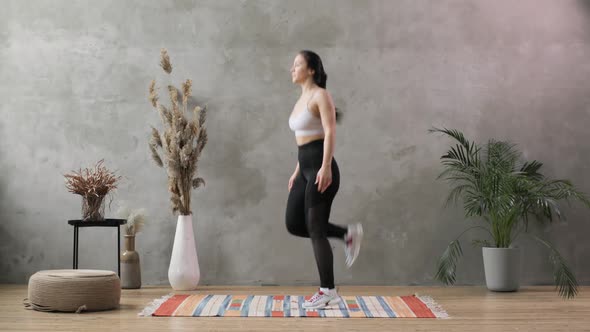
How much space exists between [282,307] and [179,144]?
67.1 inches

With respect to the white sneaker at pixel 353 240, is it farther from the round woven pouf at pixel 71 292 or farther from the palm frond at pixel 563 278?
the palm frond at pixel 563 278

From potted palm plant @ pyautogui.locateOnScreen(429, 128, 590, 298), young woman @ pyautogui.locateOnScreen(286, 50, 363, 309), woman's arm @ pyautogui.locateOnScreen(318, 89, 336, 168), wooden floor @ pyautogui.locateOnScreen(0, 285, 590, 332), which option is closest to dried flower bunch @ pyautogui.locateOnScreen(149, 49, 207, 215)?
wooden floor @ pyautogui.locateOnScreen(0, 285, 590, 332)

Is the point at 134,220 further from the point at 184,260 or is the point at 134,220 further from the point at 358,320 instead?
the point at 358,320

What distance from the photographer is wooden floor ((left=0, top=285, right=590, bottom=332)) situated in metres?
3.92

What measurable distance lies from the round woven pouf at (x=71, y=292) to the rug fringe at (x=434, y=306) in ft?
6.45

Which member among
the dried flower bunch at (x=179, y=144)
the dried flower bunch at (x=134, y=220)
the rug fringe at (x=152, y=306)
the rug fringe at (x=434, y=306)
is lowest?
the rug fringe at (x=434, y=306)

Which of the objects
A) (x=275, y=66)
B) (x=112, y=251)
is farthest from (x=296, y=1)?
(x=112, y=251)

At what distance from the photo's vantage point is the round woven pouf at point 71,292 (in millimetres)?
4363

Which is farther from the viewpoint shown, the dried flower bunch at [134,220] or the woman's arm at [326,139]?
the dried flower bunch at [134,220]

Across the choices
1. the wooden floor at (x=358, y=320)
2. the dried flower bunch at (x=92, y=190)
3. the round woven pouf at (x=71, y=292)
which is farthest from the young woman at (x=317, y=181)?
the dried flower bunch at (x=92, y=190)

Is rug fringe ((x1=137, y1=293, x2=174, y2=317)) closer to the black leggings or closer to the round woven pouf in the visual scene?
the round woven pouf

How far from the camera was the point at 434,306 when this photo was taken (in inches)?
185

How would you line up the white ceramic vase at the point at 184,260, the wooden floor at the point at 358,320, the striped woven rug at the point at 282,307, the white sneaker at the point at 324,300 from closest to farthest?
the wooden floor at the point at 358,320 < the striped woven rug at the point at 282,307 < the white sneaker at the point at 324,300 < the white ceramic vase at the point at 184,260

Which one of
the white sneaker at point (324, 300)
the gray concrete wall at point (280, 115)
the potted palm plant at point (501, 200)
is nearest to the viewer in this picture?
the white sneaker at point (324, 300)
